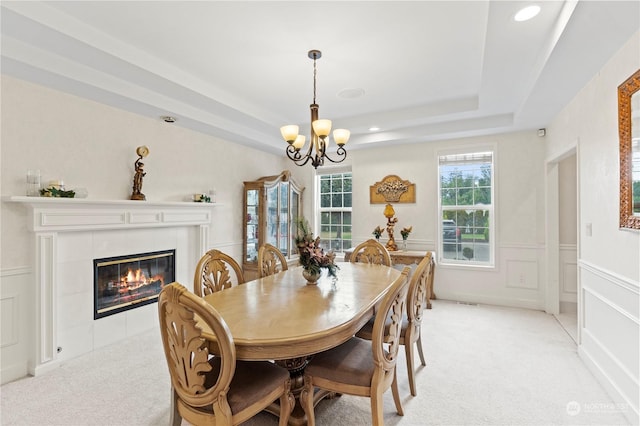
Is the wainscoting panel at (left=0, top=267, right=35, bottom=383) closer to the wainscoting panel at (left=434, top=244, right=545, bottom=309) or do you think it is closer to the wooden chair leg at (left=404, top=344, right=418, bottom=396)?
the wooden chair leg at (left=404, top=344, right=418, bottom=396)

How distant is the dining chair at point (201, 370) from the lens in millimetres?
1293

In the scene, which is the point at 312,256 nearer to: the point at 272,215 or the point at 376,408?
the point at 376,408

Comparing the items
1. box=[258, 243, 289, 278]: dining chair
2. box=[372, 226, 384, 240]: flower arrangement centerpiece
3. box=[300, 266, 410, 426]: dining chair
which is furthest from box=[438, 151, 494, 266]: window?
box=[300, 266, 410, 426]: dining chair

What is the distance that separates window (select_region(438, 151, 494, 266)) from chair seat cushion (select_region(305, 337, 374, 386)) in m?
3.29

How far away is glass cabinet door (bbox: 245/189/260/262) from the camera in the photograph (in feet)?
15.7

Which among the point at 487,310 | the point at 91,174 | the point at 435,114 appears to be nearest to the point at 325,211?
the point at 435,114

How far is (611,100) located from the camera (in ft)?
7.43

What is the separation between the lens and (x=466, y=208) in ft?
15.2

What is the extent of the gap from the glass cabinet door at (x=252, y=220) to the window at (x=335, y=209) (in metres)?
1.33

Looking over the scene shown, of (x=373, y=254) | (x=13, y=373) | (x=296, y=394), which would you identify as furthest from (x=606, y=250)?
(x=13, y=373)

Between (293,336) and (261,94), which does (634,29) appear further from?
(261,94)

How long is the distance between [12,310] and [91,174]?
1279mm

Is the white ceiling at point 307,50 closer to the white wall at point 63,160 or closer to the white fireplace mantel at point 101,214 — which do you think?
the white wall at point 63,160

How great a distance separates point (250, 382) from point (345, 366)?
0.52 m
